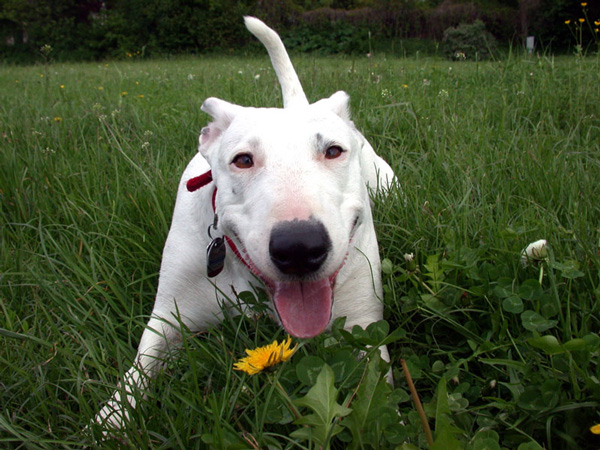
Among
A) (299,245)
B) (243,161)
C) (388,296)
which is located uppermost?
(243,161)

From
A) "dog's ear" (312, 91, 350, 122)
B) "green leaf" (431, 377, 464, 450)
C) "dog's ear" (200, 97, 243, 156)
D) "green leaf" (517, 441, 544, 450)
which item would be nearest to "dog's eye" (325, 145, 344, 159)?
"dog's ear" (312, 91, 350, 122)

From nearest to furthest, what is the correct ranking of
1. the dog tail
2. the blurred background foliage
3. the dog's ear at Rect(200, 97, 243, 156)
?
the dog's ear at Rect(200, 97, 243, 156), the dog tail, the blurred background foliage

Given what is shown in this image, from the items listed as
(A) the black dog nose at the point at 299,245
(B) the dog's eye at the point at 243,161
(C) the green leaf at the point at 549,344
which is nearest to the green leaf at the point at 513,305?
(C) the green leaf at the point at 549,344

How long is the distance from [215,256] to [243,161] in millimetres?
412

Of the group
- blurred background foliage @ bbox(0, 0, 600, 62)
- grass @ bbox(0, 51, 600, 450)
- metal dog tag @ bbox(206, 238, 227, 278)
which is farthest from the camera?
blurred background foliage @ bbox(0, 0, 600, 62)

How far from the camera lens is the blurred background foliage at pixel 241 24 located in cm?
1712

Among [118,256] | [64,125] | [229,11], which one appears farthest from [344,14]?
[118,256]

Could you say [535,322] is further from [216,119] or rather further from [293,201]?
[216,119]

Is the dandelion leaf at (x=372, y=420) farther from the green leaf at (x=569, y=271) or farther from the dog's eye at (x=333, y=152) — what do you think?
the dog's eye at (x=333, y=152)

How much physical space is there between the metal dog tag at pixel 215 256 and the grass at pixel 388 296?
218 millimetres

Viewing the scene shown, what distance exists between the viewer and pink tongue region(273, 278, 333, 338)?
1538 millimetres

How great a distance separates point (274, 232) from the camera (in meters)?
1.38

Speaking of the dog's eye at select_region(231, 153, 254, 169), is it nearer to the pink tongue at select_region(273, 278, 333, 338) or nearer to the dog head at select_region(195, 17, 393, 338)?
the dog head at select_region(195, 17, 393, 338)

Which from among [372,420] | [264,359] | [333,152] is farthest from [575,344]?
[333,152]
